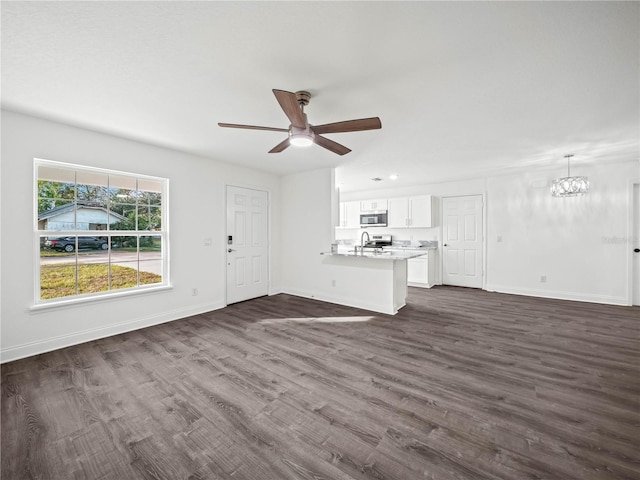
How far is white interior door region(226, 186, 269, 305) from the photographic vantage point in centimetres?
486

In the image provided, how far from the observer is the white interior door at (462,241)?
236 inches

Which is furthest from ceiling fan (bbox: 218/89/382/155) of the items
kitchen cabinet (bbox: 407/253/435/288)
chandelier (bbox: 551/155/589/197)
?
kitchen cabinet (bbox: 407/253/435/288)

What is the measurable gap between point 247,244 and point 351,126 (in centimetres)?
342

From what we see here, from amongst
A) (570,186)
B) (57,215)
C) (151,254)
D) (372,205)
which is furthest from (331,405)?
(372,205)

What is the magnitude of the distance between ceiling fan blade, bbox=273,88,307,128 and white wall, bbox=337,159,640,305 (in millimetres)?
5144

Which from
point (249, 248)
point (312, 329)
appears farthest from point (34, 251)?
point (312, 329)

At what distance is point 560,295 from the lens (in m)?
5.10

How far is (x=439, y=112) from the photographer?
2.80 m

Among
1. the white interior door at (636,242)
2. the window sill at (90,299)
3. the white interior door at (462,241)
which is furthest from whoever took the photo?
the white interior door at (462,241)

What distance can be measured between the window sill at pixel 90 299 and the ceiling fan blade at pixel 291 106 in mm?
3041

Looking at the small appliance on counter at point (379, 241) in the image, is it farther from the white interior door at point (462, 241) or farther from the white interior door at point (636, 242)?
the white interior door at point (636, 242)

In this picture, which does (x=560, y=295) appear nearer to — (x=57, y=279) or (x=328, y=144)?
(x=328, y=144)

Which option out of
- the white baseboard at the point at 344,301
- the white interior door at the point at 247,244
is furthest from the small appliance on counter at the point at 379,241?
the white interior door at the point at 247,244

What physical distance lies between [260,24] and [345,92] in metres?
0.95
